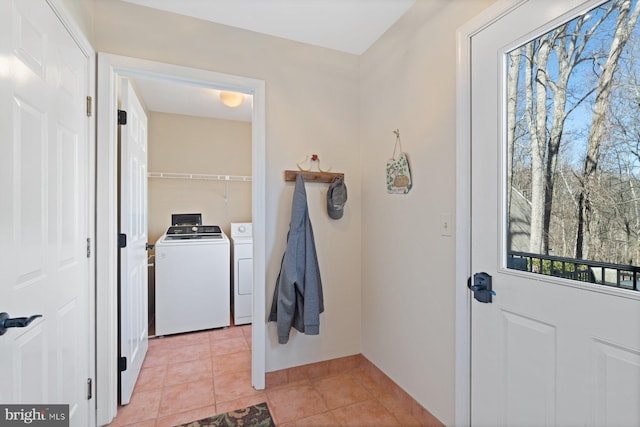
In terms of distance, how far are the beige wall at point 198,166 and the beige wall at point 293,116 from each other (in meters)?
1.92

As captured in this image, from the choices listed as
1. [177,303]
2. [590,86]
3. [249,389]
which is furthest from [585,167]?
[177,303]

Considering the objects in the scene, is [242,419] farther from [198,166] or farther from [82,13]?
[198,166]

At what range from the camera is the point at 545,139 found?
3.64ft

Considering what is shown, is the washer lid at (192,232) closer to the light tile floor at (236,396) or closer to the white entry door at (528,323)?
the light tile floor at (236,396)

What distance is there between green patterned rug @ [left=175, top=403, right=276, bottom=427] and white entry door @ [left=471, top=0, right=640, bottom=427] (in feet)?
3.73

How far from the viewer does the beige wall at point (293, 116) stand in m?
1.75

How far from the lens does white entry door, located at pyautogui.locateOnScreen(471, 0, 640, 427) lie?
90 centimetres

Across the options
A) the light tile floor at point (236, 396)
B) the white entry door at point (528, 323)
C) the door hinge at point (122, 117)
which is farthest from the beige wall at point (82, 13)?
the light tile floor at point (236, 396)

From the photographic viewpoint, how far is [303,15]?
1811 mm

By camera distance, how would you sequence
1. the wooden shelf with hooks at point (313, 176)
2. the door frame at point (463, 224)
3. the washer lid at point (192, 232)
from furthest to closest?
the washer lid at point (192, 232)
the wooden shelf with hooks at point (313, 176)
the door frame at point (463, 224)

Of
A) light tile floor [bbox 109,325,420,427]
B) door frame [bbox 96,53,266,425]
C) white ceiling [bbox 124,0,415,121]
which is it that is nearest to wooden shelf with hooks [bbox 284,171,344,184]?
door frame [bbox 96,53,266,425]

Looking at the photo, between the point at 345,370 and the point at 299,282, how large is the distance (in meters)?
0.86

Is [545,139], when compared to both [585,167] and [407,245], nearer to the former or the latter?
[585,167]

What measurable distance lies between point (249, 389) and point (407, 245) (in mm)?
1448
